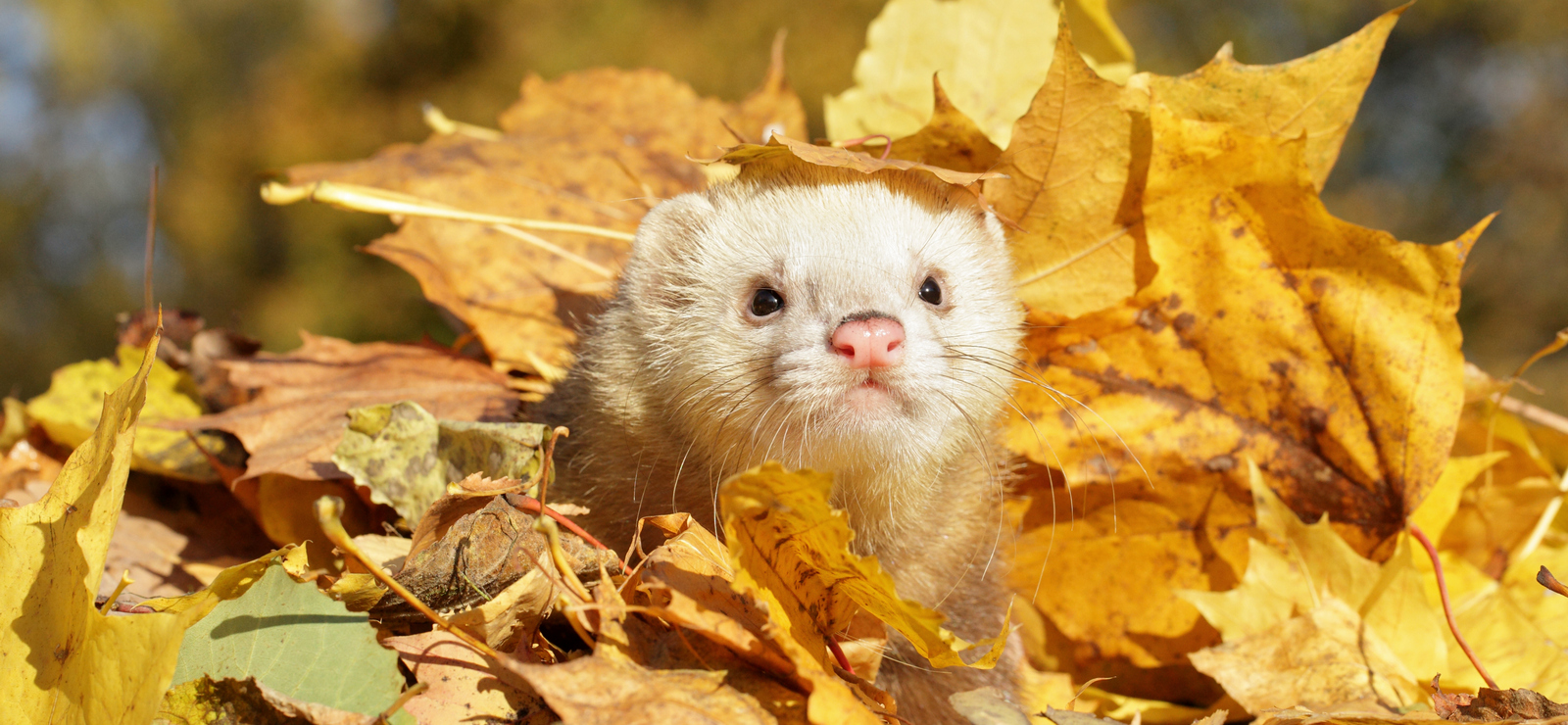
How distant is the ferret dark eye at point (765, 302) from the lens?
4.46ft

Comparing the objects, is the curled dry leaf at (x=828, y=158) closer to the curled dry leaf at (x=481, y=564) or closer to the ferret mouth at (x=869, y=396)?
the ferret mouth at (x=869, y=396)

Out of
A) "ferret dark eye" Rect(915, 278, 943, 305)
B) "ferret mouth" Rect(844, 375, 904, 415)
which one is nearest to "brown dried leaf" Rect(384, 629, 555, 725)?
"ferret mouth" Rect(844, 375, 904, 415)

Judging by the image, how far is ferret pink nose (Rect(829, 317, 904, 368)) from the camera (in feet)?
3.82

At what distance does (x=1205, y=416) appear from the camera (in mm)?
1566

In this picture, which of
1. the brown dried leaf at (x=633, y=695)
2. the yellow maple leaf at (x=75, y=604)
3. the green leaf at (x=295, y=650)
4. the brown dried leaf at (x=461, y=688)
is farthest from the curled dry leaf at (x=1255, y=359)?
the yellow maple leaf at (x=75, y=604)

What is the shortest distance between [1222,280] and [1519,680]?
64 centimetres

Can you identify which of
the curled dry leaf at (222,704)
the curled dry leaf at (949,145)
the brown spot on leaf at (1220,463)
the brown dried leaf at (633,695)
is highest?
the curled dry leaf at (949,145)

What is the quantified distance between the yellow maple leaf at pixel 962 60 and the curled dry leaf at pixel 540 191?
0.54 ft

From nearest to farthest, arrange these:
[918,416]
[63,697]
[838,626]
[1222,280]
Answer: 1. [63,697]
2. [838,626]
3. [918,416]
4. [1222,280]

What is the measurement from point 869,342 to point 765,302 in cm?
25

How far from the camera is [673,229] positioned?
1.50 meters

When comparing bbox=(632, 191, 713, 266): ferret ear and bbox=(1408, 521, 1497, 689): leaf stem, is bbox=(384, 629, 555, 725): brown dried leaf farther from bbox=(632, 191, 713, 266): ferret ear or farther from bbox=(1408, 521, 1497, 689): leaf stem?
bbox=(1408, 521, 1497, 689): leaf stem

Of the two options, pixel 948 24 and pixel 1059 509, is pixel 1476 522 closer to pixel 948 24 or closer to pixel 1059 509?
pixel 1059 509

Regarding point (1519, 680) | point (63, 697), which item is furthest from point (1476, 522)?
point (63, 697)
